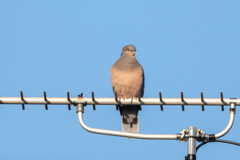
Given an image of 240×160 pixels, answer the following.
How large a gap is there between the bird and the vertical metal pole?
321 cm

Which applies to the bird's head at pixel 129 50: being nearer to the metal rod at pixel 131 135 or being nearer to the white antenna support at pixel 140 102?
the white antenna support at pixel 140 102

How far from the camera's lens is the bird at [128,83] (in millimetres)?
8109

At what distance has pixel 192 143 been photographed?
4812mm

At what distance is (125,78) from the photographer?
835cm

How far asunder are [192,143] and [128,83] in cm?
358

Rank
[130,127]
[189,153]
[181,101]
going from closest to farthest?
[189,153], [181,101], [130,127]

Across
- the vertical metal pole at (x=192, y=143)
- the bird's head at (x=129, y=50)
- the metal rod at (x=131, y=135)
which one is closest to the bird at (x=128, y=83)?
the bird's head at (x=129, y=50)

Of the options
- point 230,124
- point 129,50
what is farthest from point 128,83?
point 230,124

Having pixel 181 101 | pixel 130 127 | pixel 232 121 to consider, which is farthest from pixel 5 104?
pixel 130 127

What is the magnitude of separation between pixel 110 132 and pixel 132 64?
3.55m

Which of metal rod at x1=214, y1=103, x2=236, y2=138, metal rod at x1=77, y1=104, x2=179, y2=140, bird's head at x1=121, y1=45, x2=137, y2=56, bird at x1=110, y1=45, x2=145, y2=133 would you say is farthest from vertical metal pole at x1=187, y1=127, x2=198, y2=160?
bird's head at x1=121, y1=45, x2=137, y2=56

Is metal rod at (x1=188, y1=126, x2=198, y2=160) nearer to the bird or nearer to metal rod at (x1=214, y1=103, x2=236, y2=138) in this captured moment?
metal rod at (x1=214, y1=103, x2=236, y2=138)

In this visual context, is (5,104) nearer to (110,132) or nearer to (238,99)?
(110,132)

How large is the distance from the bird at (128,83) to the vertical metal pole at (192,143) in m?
3.21
